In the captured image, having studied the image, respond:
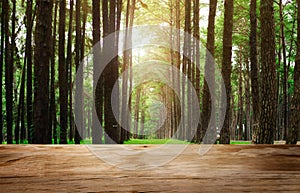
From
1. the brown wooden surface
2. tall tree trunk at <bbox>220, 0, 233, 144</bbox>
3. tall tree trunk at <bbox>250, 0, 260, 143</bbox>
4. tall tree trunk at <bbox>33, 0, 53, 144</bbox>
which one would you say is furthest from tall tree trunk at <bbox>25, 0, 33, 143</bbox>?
the brown wooden surface

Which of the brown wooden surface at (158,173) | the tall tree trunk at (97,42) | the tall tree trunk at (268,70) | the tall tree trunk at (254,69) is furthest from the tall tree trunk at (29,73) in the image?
the brown wooden surface at (158,173)

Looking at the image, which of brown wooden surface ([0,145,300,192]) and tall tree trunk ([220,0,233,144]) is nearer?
brown wooden surface ([0,145,300,192])

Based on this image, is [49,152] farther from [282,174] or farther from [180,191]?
[282,174]

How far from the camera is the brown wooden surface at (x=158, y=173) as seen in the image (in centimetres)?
170

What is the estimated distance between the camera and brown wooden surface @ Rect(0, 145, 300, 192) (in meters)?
1.70

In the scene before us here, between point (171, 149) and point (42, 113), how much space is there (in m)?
5.71

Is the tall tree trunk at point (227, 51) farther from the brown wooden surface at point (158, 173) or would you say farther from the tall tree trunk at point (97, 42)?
the brown wooden surface at point (158, 173)

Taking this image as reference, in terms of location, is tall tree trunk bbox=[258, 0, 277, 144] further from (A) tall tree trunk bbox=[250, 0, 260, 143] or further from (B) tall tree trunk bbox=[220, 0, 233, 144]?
(A) tall tree trunk bbox=[250, 0, 260, 143]

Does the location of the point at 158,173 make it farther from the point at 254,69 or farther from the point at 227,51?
the point at 254,69

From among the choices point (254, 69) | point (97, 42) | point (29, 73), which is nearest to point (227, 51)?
point (254, 69)

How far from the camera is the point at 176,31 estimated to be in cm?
2434

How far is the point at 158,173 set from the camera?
189 centimetres

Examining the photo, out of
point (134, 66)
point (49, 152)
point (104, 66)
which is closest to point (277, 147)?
point (49, 152)

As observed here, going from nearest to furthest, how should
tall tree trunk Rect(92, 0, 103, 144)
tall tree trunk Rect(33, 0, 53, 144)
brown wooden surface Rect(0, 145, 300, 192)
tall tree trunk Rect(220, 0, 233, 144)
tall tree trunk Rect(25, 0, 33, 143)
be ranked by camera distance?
1. brown wooden surface Rect(0, 145, 300, 192)
2. tall tree trunk Rect(33, 0, 53, 144)
3. tall tree trunk Rect(220, 0, 233, 144)
4. tall tree trunk Rect(92, 0, 103, 144)
5. tall tree trunk Rect(25, 0, 33, 143)
